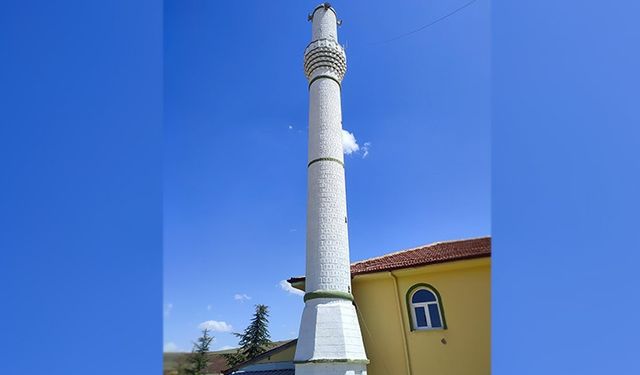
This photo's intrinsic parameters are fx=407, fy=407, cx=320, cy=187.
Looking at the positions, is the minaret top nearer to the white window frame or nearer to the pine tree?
the white window frame

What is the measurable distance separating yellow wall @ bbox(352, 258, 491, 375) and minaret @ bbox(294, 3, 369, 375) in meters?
1.19

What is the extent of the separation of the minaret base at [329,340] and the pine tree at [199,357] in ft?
14.8

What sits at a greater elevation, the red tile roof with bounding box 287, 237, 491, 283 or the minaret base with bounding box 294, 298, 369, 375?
the red tile roof with bounding box 287, 237, 491, 283

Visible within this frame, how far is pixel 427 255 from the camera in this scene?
8898 mm

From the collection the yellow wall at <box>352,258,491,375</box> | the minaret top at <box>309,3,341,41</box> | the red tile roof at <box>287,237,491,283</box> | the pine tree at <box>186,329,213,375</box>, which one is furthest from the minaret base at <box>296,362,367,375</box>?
the minaret top at <box>309,3,341,41</box>

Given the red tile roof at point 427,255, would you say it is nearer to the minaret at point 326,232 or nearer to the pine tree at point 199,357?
the minaret at point 326,232

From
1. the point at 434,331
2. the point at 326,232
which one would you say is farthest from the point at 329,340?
the point at 434,331

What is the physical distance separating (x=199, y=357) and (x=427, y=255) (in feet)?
22.5

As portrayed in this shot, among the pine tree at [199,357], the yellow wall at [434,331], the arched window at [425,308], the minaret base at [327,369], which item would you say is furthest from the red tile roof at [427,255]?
the pine tree at [199,357]

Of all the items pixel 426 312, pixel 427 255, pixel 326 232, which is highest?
pixel 326 232

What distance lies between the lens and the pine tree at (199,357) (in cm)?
278

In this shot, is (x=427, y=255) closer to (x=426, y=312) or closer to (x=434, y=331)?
(x=426, y=312)

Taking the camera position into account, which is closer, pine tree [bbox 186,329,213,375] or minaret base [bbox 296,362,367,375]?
pine tree [bbox 186,329,213,375]

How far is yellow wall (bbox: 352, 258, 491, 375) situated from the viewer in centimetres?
766
